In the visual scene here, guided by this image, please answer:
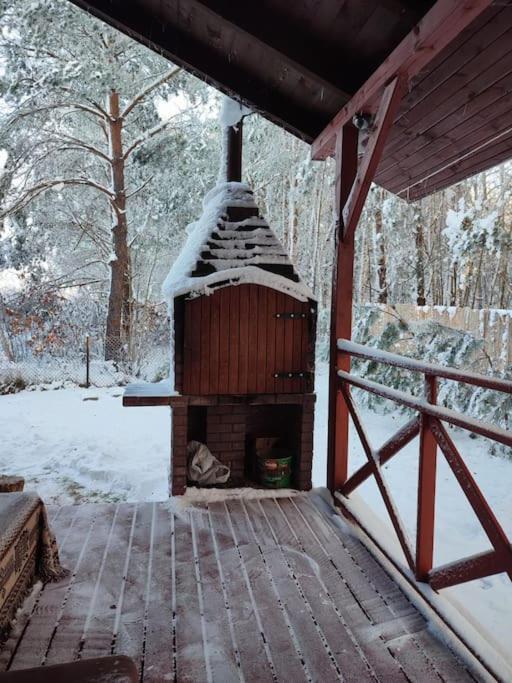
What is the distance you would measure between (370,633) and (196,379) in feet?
5.97

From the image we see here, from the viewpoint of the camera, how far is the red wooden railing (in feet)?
5.57

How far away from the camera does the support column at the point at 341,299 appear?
10.2 ft

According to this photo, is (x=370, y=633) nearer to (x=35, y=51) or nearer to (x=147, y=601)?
(x=147, y=601)

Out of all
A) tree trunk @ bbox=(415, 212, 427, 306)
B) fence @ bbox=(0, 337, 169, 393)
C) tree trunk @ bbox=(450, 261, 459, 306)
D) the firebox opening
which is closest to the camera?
the firebox opening

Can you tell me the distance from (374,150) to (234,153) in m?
1.52

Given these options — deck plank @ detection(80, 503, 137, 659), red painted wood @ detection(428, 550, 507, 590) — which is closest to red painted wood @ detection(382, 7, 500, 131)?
red painted wood @ detection(428, 550, 507, 590)

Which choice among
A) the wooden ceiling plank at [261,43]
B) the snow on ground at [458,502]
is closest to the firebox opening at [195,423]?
the snow on ground at [458,502]

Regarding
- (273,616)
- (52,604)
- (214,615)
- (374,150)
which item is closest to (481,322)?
(374,150)

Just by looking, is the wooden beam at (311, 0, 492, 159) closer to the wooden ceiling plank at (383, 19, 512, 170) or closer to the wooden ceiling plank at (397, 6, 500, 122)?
the wooden ceiling plank at (397, 6, 500, 122)

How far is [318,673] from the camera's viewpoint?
67.0 inches

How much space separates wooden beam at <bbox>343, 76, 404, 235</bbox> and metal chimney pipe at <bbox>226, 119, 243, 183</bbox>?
1.17 meters

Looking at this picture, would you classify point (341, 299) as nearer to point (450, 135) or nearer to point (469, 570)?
point (450, 135)

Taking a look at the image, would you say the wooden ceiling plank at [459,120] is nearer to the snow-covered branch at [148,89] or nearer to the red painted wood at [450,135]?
the red painted wood at [450,135]

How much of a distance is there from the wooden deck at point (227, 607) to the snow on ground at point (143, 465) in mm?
1424
